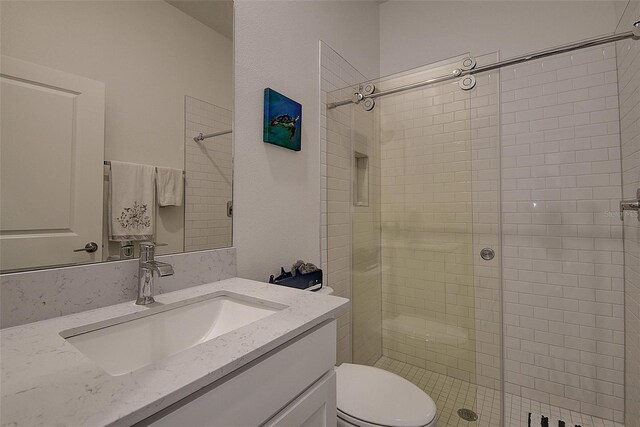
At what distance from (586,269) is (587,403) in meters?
0.78

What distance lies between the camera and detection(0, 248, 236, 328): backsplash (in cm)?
67

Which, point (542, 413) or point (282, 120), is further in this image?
point (542, 413)

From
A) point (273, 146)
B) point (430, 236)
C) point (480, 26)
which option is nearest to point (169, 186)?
point (273, 146)

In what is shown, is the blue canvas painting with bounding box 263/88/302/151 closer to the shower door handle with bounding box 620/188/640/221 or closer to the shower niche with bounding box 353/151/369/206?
the shower niche with bounding box 353/151/369/206

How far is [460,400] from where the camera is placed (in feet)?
5.03

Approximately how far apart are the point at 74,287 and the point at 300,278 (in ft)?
2.58

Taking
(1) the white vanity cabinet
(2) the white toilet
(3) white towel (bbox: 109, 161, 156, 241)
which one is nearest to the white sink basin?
(1) the white vanity cabinet

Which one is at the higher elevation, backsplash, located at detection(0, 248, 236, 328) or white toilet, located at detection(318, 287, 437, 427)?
backsplash, located at detection(0, 248, 236, 328)

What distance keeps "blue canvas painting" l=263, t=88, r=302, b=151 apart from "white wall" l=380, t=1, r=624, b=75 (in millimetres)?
1401

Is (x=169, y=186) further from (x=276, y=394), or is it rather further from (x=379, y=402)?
(x=379, y=402)

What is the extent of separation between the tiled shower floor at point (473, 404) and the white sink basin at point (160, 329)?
1.26 m

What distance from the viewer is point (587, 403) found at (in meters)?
1.72

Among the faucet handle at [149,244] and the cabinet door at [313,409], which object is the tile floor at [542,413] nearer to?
the cabinet door at [313,409]

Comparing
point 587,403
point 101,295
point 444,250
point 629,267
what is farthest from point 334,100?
point 587,403
